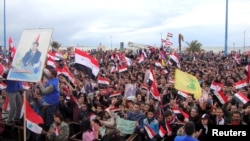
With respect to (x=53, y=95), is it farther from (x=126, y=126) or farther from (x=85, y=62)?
(x=85, y=62)

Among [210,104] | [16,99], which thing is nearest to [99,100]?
[16,99]

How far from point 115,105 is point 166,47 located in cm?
1677

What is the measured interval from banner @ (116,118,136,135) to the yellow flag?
1866 millimetres

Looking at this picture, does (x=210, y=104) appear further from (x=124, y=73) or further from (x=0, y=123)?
(x=124, y=73)

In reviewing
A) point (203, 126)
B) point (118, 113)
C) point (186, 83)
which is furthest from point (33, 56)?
point (186, 83)

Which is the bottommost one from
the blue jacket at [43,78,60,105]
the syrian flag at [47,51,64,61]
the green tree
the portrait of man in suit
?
the green tree

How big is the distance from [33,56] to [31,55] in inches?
2.8

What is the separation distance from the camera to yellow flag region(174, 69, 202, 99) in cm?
955

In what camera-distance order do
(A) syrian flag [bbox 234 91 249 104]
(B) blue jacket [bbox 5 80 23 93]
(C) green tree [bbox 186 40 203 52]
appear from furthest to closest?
(C) green tree [bbox 186 40 203 52]
(B) blue jacket [bbox 5 80 23 93]
(A) syrian flag [bbox 234 91 249 104]

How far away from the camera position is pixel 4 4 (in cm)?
3972

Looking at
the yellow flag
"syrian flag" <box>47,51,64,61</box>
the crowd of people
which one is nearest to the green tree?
"syrian flag" <box>47,51,64,61</box>

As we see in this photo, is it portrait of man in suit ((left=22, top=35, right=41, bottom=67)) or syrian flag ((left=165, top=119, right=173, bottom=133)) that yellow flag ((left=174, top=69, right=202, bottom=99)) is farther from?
portrait of man in suit ((left=22, top=35, right=41, bottom=67))

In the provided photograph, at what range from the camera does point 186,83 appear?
965cm

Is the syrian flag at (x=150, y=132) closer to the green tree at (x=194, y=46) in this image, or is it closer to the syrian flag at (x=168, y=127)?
the syrian flag at (x=168, y=127)
